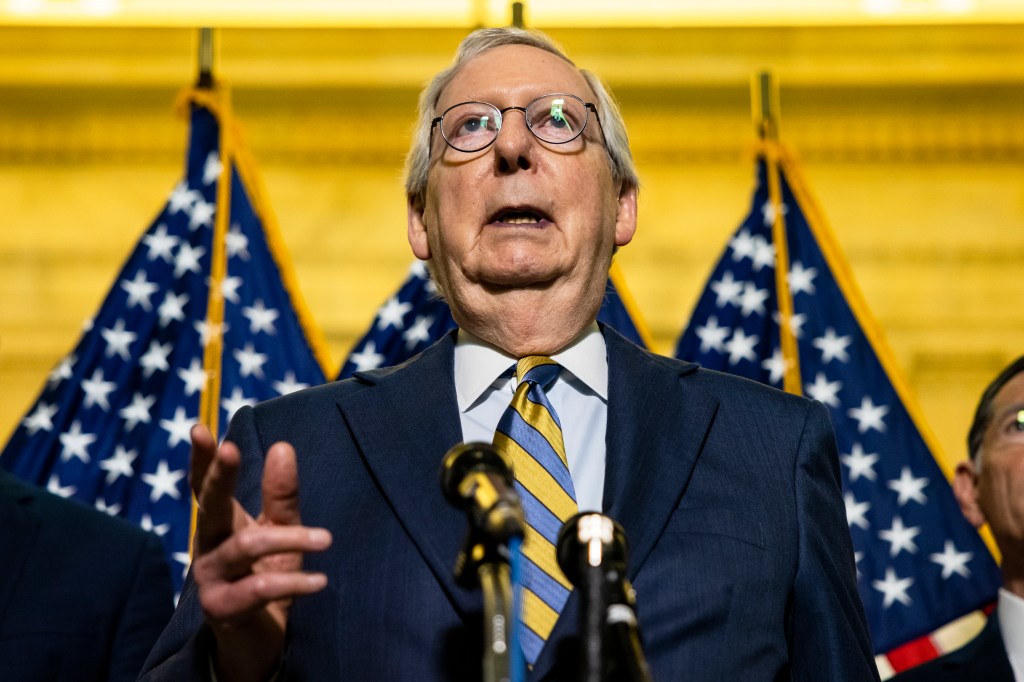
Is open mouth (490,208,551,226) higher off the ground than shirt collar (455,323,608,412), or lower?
higher

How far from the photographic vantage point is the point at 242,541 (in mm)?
1551

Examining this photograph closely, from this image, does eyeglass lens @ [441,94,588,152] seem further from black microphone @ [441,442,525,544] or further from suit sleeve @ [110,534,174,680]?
suit sleeve @ [110,534,174,680]

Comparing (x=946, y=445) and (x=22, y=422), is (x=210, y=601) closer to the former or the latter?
(x=22, y=422)

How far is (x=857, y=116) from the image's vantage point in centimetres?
555

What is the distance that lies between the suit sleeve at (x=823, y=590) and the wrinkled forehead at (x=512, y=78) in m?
0.67

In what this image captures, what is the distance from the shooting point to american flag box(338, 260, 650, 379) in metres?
4.07

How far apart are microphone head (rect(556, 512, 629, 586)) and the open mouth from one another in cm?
85

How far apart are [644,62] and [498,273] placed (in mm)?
3580

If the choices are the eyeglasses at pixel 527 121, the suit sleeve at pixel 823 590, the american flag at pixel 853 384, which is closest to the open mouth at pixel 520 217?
the eyeglasses at pixel 527 121

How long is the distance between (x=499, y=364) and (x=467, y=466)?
0.74 metres

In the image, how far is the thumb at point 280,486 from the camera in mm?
1602

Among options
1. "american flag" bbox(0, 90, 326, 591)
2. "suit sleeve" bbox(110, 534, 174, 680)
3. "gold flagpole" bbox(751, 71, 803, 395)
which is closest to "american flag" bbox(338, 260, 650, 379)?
"american flag" bbox(0, 90, 326, 591)

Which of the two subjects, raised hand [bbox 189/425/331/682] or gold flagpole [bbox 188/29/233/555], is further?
gold flagpole [bbox 188/29/233/555]

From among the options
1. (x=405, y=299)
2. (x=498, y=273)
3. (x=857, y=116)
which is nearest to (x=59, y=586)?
(x=498, y=273)
